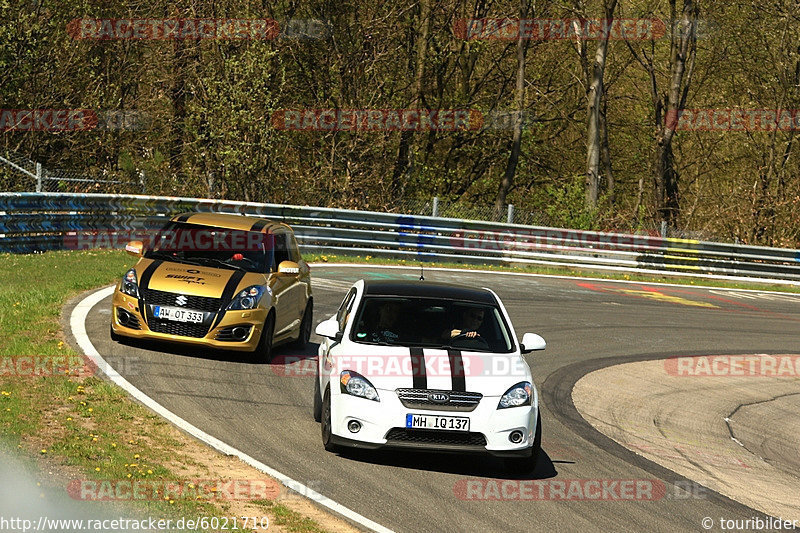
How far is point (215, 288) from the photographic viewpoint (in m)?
12.7

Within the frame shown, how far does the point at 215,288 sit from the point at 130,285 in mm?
976

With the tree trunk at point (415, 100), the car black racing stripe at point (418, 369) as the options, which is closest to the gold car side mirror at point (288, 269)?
the car black racing stripe at point (418, 369)

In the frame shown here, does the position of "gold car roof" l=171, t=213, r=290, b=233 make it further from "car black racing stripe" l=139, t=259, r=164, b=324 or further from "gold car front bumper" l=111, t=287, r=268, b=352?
"gold car front bumper" l=111, t=287, r=268, b=352

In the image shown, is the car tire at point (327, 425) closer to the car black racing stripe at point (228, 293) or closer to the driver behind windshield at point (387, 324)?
the driver behind windshield at point (387, 324)

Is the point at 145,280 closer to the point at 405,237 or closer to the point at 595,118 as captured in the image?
the point at 405,237

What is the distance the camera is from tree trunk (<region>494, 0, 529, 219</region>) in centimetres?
4216

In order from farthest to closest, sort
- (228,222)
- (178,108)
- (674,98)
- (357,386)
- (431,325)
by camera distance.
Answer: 1. (674,98)
2. (178,108)
3. (228,222)
4. (431,325)
5. (357,386)

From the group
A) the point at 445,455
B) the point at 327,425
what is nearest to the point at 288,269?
the point at 445,455

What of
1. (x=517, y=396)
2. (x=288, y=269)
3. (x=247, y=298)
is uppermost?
(x=288, y=269)

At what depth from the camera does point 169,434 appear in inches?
373

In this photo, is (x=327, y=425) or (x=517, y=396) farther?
(x=327, y=425)

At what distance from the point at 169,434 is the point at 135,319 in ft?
11.2

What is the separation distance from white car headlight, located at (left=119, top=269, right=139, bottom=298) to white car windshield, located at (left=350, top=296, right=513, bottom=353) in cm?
358

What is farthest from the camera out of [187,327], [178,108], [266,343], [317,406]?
[178,108]
